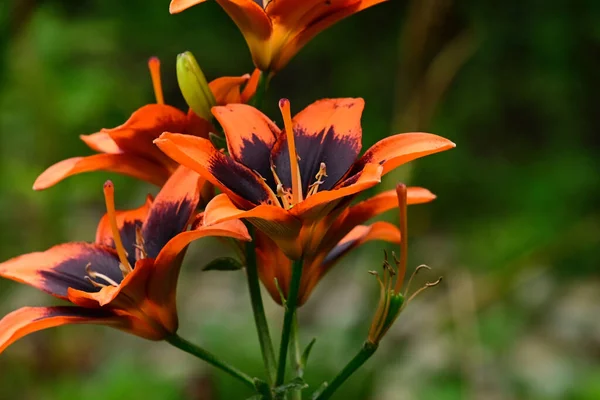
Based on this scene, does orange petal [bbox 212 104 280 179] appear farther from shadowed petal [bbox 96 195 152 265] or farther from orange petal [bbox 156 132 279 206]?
shadowed petal [bbox 96 195 152 265]

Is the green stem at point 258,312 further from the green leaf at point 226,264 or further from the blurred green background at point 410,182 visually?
the blurred green background at point 410,182

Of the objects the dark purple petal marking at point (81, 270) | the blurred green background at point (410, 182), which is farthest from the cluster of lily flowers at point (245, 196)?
the blurred green background at point (410, 182)

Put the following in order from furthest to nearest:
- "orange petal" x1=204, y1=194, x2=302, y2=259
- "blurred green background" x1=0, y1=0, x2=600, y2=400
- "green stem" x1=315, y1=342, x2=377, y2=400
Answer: "blurred green background" x1=0, y1=0, x2=600, y2=400 → "green stem" x1=315, y1=342, x2=377, y2=400 → "orange petal" x1=204, y1=194, x2=302, y2=259

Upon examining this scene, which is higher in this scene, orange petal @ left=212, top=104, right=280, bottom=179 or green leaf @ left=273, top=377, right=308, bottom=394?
orange petal @ left=212, top=104, right=280, bottom=179

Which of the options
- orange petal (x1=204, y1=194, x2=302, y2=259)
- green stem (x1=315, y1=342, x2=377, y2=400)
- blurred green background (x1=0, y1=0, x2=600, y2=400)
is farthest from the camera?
blurred green background (x1=0, y1=0, x2=600, y2=400)

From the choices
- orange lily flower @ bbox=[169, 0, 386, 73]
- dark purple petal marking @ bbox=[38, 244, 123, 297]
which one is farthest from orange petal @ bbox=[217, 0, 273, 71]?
dark purple petal marking @ bbox=[38, 244, 123, 297]

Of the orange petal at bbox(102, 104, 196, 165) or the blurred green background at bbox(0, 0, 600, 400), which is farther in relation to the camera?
the blurred green background at bbox(0, 0, 600, 400)
